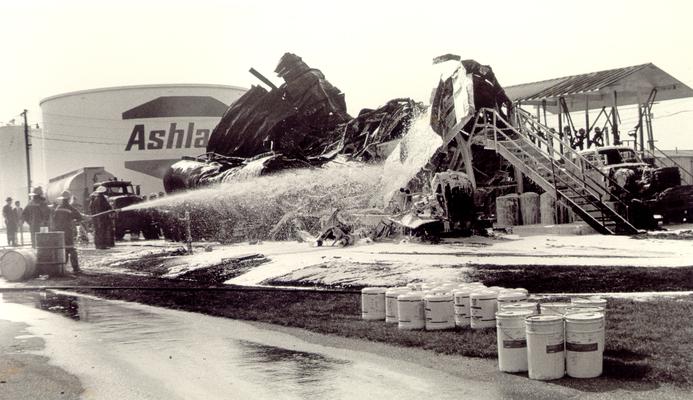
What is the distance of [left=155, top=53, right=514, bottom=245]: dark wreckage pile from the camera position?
2012 cm

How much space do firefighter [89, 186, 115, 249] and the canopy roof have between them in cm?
1626

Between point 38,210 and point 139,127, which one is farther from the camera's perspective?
point 139,127

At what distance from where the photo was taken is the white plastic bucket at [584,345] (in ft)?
21.7

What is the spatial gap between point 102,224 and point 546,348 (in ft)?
71.8

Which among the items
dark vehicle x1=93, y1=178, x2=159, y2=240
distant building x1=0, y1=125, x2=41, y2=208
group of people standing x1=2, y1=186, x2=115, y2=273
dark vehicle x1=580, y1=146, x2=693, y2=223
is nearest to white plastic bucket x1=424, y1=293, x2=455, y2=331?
group of people standing x1=2, y1=186, x2=115, y2=273

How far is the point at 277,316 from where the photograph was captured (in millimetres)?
10898

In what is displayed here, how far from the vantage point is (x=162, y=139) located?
58.7m

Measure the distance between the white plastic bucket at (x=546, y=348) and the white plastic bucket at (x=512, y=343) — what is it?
0.25 meters

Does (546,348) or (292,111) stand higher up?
(292,111)

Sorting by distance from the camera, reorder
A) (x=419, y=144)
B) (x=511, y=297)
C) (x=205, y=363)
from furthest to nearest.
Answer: (x=419, y=144)
(x=511, y=297)
(x=205, y=363)

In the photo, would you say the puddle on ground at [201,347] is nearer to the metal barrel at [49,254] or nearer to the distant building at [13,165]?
the metal barrel at [49,254]

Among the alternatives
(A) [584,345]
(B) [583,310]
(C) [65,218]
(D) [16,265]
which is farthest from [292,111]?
(A) [584,345]

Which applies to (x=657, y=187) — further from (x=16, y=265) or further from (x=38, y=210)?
(x=38, y=210)

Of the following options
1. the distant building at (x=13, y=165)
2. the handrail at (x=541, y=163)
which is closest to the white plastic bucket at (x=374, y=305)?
the handrail at (x=541, y=163)
